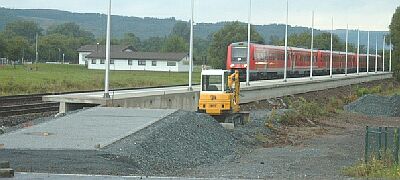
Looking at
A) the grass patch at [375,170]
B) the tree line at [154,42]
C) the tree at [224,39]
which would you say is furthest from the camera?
the tree line at [154,42]

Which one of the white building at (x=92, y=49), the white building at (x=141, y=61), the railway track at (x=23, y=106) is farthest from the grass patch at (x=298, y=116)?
the white building at (x=92, y=49)

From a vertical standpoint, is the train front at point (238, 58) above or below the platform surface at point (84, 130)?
above

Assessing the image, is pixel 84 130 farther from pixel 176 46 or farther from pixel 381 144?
pixel 176 46

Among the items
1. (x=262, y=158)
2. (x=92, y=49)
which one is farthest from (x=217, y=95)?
(x=92, y=49)

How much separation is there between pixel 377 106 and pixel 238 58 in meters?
11.6

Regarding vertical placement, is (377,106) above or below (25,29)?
below

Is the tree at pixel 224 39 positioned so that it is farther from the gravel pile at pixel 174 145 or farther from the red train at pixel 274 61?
the gravel pile at pixel 174 145

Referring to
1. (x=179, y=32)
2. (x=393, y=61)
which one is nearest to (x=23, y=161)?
(x=393, y=61)

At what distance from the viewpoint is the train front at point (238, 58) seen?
56.9m

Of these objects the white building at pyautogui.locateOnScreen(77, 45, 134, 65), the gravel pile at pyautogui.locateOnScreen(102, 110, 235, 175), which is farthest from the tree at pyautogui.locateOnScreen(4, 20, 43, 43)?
the gravel pile at pyautogui.locateOnScreen(102, 110, 235, 175)

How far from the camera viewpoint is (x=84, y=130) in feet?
70.7

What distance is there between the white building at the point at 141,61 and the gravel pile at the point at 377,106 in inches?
2286

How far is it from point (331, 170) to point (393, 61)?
99.9 metres

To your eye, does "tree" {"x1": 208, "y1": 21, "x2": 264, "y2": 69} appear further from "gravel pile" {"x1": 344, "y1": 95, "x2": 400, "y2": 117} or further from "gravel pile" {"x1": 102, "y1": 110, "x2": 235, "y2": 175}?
"gravel pile" {"x1": 102, "y1": 110, "x2": 235, "y2": 175}
